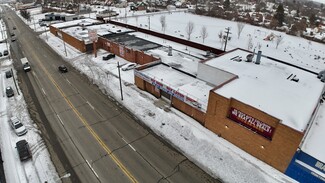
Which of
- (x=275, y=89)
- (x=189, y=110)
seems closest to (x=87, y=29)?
(x=189, y=110)

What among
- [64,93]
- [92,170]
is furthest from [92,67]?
[92,170]

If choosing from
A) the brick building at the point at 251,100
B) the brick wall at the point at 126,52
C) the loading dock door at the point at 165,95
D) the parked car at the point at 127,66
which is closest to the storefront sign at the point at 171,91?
the brick building at the point at 251,100

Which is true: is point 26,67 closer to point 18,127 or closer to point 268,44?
point 18,127

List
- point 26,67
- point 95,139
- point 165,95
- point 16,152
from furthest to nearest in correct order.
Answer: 1. point 26,67
2. point 165,95
3. point 95,139
4. point 16,152

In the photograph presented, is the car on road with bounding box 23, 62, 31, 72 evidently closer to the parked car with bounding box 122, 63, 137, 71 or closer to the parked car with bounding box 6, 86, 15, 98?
the parked car with bounding box 6, 86, 15, 98

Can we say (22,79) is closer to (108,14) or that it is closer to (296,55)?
(296,55)
